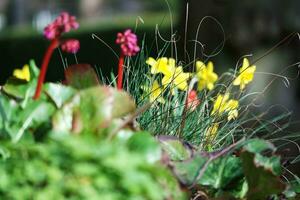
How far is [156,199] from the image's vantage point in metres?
1.82

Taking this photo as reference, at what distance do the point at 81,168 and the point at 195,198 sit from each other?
70 centimetres

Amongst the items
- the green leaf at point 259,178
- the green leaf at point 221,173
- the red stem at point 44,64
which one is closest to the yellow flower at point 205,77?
the green leaf at point 221,173

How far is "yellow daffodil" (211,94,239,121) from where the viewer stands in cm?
284

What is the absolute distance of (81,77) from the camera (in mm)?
2189

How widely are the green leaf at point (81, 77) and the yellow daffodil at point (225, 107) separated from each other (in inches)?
29.3

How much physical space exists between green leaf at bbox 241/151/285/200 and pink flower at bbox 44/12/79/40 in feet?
1.79

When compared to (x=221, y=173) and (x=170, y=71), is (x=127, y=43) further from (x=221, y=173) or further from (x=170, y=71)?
(x=170, y=71)

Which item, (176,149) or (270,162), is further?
(176,149)

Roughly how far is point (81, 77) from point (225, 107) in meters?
0.84

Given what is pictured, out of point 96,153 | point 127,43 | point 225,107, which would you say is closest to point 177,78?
point 225,107

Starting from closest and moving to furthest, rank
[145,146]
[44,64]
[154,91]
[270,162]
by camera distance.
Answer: [145,146] → [44,64] → [270,162] → [154,91]

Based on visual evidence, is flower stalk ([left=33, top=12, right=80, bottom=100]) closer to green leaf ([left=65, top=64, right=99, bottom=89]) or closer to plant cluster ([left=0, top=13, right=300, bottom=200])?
plant cluster ([left=0, top=13, right=300, bottom=200])

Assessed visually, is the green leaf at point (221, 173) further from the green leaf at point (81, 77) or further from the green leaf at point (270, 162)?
the green leaf at point (81, 77)

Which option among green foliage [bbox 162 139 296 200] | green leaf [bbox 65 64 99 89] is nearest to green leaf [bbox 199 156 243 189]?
green foliage [bbox 162 139 296 200]
